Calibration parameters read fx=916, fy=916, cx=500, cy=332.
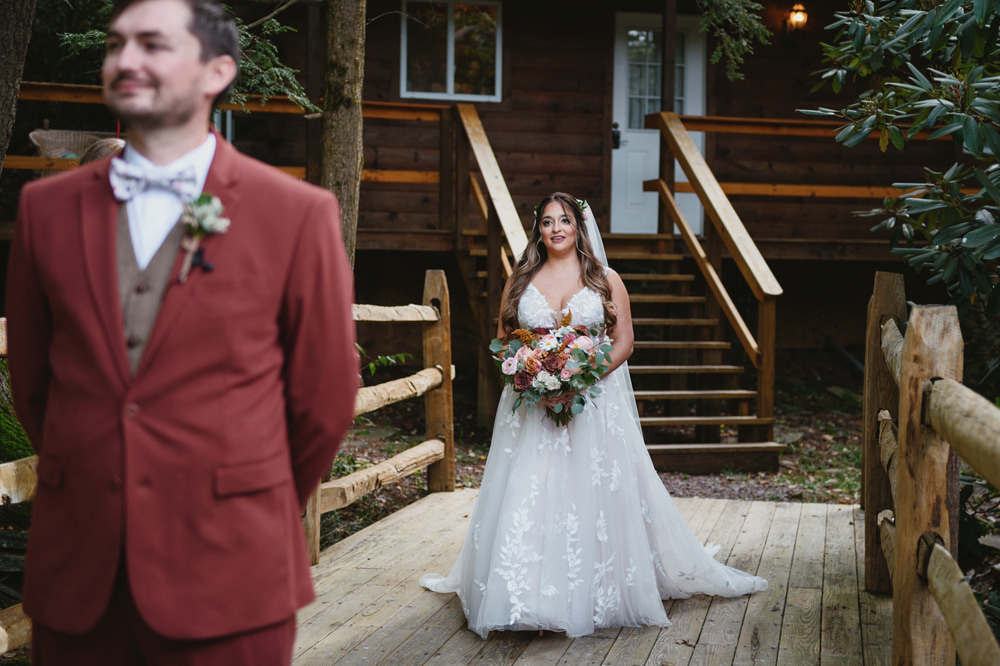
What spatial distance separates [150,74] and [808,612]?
3.62 m

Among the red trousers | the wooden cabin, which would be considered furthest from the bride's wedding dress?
the wooden cabin

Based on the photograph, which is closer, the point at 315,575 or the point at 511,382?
the point at 511,382

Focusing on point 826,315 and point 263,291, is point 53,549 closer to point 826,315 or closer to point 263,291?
point 263,291

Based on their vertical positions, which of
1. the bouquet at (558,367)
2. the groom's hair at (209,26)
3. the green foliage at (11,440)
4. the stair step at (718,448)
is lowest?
the stair step at (718,448)

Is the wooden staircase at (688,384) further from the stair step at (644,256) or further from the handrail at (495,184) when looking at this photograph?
the handrail at (495,184)

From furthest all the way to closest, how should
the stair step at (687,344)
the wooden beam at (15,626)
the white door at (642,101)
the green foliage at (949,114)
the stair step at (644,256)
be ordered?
the white door at (642,101) < the stair step at (644,256) < the stair step at (687,344) < the green foliage at (949,114) < the wooden beam at (15,626)

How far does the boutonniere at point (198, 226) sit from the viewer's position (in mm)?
1686

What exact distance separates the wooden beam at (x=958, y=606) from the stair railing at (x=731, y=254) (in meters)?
4.59

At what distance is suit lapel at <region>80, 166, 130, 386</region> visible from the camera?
1682mm

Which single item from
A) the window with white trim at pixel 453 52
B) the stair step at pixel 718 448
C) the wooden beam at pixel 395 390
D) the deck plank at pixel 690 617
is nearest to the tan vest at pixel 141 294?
the deck plank at pixel 690 617

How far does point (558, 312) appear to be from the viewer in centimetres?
432

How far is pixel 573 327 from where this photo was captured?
13.9 feet

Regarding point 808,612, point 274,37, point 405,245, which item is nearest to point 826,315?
point 405,245

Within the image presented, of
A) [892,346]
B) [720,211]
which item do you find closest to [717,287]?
[720,211]
